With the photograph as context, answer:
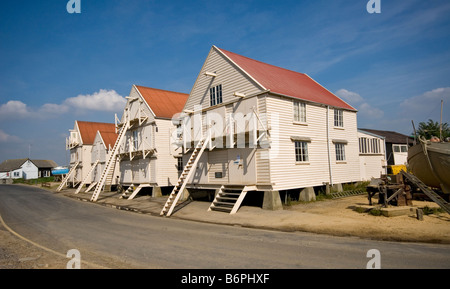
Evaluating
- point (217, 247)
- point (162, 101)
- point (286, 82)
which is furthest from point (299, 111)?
point (162, 101)

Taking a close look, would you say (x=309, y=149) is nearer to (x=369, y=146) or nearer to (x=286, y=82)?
(x=286, y=82)

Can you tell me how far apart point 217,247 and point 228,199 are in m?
8.58

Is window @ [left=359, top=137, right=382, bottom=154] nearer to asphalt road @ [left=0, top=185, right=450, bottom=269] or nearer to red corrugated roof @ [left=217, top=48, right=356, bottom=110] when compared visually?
red corrugated roof @ [left=217, top=48, right=356, bottom=110]

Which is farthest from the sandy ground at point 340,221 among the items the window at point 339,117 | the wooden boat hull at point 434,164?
the window at point 339,117

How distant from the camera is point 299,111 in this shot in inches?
750

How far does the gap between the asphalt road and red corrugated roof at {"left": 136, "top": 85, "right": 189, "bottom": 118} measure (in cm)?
1432

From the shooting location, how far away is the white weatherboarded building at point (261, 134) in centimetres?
1683

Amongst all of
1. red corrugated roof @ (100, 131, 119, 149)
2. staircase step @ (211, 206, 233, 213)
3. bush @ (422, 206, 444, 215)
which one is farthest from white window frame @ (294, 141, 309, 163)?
red corrugated roof @ (100, 131, 119, 149)

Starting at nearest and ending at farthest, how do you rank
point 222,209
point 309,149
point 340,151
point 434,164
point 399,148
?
point 434,164, point 222,209, point 309,149, point 340,151, point 399,148

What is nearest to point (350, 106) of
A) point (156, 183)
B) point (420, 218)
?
point (420, 218)

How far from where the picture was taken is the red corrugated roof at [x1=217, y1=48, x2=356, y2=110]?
18.5m

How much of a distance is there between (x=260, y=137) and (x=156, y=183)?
12653 millimetres

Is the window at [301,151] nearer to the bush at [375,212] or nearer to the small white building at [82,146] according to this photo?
the bush at [375,212]

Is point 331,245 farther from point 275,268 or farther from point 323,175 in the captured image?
point 323,175
